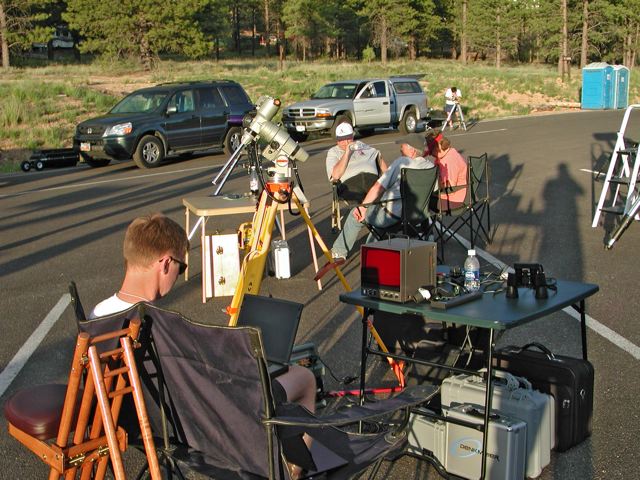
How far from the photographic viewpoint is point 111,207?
1410cm

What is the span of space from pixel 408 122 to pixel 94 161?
11.0m

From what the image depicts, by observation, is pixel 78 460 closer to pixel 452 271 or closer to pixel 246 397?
pixel 246 397

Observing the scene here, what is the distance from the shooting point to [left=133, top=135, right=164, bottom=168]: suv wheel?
2012 cm

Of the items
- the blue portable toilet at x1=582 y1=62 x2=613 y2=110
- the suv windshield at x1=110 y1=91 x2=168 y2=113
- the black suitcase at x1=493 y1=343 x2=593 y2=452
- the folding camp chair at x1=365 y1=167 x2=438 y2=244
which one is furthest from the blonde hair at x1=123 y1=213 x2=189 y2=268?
the blue portable toilet at x1=582 y1=62 x2=613 y2=110

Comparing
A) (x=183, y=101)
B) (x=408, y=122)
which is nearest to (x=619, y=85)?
(x=408, y=122)

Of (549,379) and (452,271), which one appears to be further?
(452,271)

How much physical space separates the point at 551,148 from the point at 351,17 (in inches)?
2878

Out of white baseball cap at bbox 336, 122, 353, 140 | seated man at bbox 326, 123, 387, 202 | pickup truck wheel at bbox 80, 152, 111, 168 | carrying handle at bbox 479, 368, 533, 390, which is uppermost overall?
white baseball cap at bbox 336, 122, 353, 140

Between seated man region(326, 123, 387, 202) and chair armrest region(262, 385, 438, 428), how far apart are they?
22.9ft

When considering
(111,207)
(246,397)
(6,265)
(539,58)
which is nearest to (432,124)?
(111,207)

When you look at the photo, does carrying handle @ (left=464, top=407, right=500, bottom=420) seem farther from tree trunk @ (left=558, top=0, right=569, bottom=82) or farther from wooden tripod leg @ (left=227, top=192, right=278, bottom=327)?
tree trunk @ (left=558, top=0, right=569, bottom=82)

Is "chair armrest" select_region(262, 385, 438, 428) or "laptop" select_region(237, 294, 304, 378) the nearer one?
"chair armrest" select_region(262, 385, 438, 428)

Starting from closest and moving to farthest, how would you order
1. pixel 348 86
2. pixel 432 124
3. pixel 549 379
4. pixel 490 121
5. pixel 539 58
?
pixel 549 379
pixel 348 86
pixel 432 124
pixel 490 121
pixel 539 58

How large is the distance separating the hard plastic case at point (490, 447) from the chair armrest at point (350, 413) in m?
0.75
